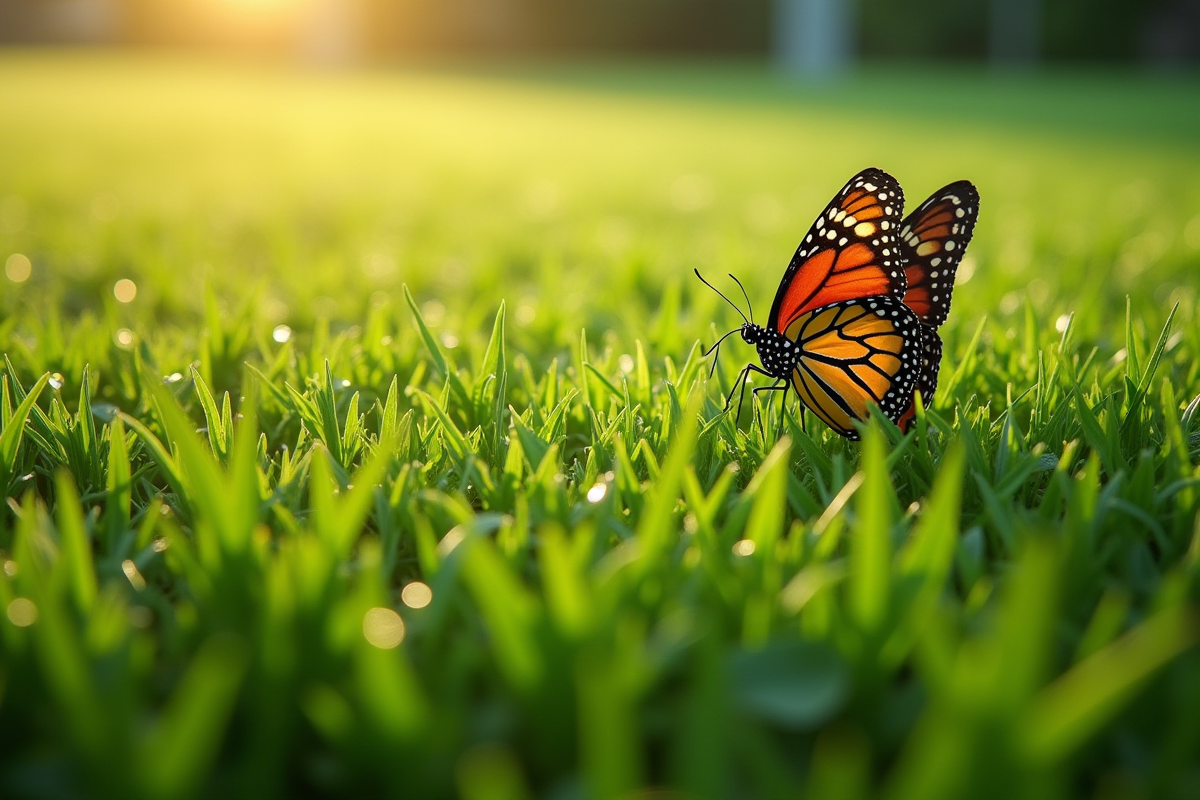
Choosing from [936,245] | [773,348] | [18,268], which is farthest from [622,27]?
[773,348]

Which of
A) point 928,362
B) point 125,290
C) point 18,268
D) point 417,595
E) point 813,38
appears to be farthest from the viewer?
point 813,38

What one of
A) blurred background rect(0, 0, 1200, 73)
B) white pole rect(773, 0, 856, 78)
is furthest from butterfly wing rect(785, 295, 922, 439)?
blurred background rect(0, 0, 1200, 73)

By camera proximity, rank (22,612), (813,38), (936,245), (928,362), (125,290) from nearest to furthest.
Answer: (22,612) < (928,362) < (936,245) < (125,290) < (813,38)

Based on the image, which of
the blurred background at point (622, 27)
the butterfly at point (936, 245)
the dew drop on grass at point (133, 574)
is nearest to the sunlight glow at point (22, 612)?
the dew drop on grass at point (133, 574)

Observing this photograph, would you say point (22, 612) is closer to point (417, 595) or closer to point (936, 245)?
point (417, 595)

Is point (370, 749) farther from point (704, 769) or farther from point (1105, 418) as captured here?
point (1105, 418)

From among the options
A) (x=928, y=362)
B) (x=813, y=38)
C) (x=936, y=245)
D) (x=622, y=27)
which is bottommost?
(x=928, y=362)

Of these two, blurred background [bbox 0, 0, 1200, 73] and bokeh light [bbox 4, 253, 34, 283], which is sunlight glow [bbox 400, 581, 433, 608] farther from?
blurred background [bbox 0, 0, 1200, 73]

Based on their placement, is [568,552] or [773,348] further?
[773,348]

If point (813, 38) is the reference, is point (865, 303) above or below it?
below
